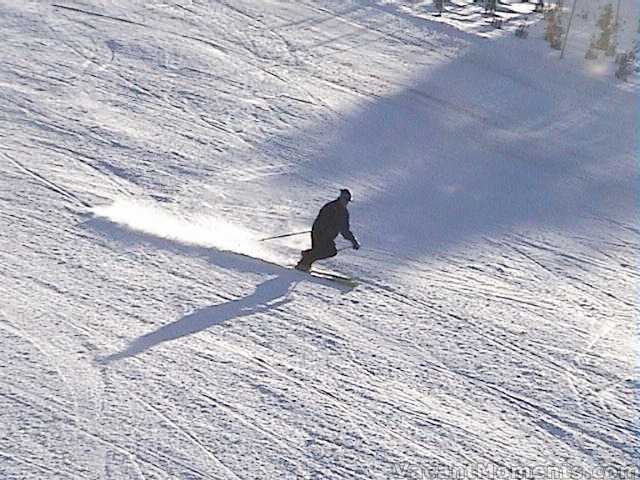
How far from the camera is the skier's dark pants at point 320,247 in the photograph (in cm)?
1119

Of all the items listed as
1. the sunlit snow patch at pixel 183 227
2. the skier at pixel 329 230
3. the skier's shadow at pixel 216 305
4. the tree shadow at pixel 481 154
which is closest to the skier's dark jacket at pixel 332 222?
the skier at pixel 329 230

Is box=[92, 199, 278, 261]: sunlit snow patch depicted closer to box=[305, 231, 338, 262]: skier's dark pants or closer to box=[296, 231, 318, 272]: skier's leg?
box=[296, 231, 318, 272]: skier's leg

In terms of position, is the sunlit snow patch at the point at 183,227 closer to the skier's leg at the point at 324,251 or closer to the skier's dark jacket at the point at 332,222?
the skier's leg at the point at 324,251

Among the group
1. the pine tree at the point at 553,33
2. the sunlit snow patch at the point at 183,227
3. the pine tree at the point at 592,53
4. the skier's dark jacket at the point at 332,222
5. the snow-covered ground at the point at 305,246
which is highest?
the pine tree at the point at 553,33

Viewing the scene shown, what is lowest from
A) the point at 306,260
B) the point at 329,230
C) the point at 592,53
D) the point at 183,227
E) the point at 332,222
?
the point at 183,227

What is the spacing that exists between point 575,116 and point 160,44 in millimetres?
8013

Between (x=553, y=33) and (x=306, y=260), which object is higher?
(x=553, y=33)

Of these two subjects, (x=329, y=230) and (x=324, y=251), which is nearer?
(x=329, y=230)

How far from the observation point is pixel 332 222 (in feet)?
36.1

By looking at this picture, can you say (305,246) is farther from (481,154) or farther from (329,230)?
(481,154)

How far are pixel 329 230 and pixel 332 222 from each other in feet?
0.35

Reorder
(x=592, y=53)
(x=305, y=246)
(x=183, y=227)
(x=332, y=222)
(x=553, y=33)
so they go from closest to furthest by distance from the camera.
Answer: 1. (x=332, y=222)
2. (x=305, y=246)
3. (x=183, y=227)
4. (x=592, y=53)
5. (x=553, y=33)

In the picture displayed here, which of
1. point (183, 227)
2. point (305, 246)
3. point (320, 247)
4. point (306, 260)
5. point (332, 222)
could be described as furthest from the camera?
point (183, 227)

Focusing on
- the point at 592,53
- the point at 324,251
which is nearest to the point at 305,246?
the point at 324,251
